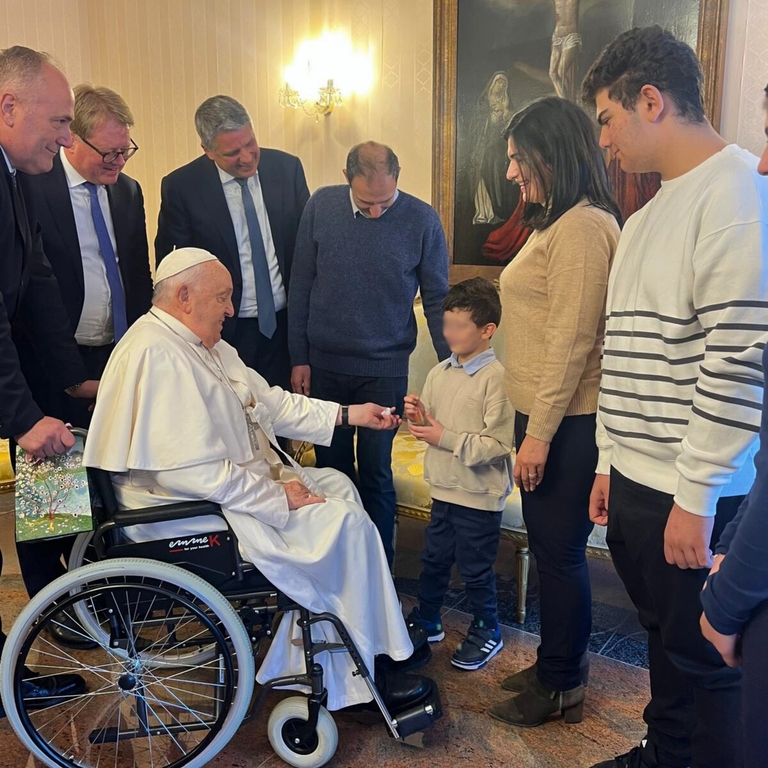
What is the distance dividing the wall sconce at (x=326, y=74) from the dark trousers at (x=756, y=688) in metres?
3.81

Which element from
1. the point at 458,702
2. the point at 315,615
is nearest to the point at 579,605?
the point at 458,702

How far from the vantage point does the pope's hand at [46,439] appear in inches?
72.7

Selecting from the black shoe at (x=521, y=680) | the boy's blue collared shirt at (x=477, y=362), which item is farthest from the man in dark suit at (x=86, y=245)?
the black shoe at (x=521, y=680)

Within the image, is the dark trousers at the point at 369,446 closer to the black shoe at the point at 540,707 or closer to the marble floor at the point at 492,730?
the marble floor at the point at 492,730

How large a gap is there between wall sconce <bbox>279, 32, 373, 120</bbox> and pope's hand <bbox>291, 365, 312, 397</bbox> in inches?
82.2

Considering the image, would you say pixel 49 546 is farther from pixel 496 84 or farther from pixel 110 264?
pixel 496 84

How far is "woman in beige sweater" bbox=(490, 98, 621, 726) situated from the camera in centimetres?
171

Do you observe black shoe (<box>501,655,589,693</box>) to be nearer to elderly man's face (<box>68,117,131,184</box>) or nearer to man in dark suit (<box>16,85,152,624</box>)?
man in dark suit (<box>16,85,152,624</box>)

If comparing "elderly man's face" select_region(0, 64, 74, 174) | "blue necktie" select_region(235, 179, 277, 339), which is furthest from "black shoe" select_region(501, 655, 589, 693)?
"elderly man's face" select_region(0, 64, 74, 174)

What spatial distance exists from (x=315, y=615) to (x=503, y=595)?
1.32 metres

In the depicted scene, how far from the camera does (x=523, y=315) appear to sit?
1.87m

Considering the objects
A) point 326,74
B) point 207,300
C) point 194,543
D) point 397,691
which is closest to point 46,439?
point 194,543

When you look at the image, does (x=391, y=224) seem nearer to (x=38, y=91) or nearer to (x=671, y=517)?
(x=38, y=91)

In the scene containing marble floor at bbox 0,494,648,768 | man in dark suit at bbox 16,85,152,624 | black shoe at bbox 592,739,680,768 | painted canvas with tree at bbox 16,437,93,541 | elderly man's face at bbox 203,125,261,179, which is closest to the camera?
black shoe at bbox 592,739,680,768
